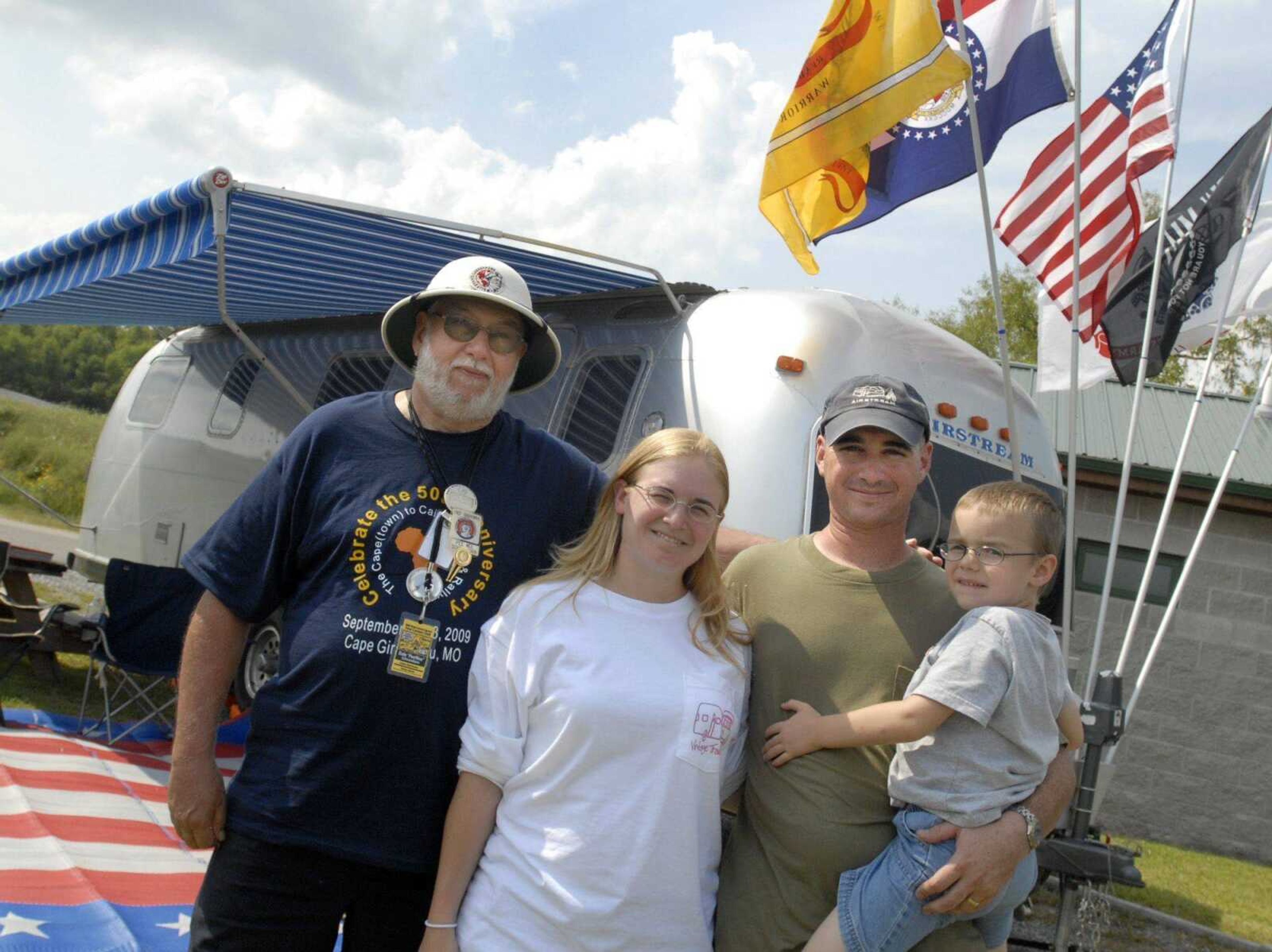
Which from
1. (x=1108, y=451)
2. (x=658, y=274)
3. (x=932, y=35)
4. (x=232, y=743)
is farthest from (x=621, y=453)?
(x=1108, y=451)

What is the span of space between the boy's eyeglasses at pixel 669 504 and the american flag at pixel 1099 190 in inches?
158

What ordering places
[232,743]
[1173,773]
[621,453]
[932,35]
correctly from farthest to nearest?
A: [1173,773] → [232,743] → [621,453] → [932,35]

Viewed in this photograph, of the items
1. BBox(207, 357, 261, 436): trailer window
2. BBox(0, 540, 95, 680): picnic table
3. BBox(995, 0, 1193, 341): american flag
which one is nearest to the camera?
BBox(995, 0, 1193, 341): american flag

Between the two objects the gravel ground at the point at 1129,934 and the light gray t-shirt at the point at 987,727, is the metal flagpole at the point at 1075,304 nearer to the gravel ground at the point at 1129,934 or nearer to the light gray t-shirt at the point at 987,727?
the gravel ground at the point at 1129,934

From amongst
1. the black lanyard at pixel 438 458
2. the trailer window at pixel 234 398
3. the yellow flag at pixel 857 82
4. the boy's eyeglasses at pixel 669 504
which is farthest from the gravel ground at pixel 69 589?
the boy's eyeglasses at pixel 669 504

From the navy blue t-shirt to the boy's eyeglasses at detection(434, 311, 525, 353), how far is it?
22 cm

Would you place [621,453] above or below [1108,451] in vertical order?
below

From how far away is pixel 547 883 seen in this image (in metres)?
2.12

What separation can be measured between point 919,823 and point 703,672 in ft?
1.63

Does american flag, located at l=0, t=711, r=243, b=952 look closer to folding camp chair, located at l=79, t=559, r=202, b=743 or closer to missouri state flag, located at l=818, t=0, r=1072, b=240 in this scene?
folding camp chair, located at l=79, t=559, r=202, b=743

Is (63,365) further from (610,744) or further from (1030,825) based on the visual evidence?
(1030,825)

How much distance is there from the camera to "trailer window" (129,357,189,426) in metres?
9.27

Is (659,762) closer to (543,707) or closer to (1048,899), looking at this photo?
(543,707)

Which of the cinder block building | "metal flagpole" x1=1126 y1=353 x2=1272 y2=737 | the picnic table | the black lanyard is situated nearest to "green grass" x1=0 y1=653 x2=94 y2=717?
the picnic table
